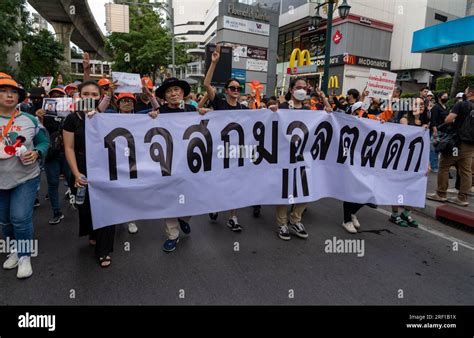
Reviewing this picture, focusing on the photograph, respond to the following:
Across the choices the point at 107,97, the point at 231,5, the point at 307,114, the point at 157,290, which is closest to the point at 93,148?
the point at 107,97

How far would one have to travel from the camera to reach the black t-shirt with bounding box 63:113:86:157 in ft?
10.8

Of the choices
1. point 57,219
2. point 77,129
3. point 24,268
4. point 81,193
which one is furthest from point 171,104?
point 57,219

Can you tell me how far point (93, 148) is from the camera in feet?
10.8

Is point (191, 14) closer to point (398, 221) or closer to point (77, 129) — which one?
point (398, 221)

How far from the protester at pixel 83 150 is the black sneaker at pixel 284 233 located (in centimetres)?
205

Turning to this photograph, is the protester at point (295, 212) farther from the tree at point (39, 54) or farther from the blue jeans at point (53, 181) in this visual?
the tree at point (39, 54)

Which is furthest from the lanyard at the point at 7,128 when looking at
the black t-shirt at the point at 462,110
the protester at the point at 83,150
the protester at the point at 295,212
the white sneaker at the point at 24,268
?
the black t-shirt at the point at 462,110

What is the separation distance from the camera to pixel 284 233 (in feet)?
13.9

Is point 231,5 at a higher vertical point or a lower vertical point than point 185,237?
higher

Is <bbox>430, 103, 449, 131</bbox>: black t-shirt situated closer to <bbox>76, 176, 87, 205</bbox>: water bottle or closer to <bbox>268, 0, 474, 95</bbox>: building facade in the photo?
<bbox>76, 176, 87, 205</bbox>: water bottle

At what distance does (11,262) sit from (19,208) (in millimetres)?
641
